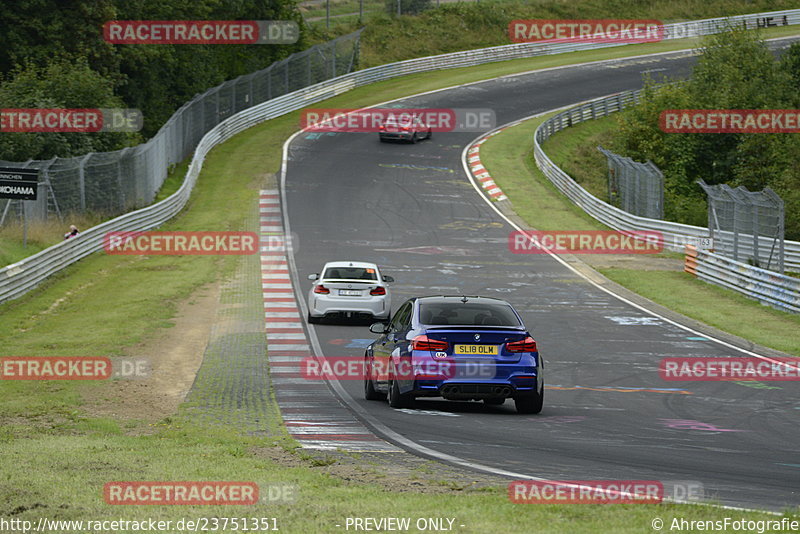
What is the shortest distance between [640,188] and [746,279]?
12.7 m

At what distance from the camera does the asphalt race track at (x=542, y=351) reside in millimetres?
10422

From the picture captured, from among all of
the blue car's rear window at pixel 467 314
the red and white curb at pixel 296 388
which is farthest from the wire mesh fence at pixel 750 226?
the blue car's rear window at pixel 467 314

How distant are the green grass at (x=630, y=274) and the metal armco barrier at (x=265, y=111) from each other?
9.27 feet

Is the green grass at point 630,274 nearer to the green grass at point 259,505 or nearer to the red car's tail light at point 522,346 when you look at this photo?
the red car's tail light at point 522,346

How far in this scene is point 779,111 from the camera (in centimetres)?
4884

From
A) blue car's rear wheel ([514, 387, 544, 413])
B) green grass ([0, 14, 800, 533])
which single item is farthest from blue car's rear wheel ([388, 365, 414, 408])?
green grass ([0, 14, 800, 533])

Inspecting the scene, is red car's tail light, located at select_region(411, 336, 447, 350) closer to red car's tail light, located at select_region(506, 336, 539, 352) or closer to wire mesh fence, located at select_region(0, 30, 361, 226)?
red car's tail light, located at select_region(506, 336, 539, 352)

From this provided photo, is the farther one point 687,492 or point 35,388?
point 35,388

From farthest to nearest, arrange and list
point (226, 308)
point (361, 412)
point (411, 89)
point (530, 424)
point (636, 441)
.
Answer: point (411, 89), point (226, 308), point (361, 412), point (530, 424), point (636, 441)

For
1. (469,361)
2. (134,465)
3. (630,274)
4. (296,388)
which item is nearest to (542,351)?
(296,388)

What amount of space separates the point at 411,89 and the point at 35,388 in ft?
179

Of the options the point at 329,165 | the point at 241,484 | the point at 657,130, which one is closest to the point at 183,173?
the point at 329,165

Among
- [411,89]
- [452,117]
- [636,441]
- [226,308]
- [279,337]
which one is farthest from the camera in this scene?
[411,89]

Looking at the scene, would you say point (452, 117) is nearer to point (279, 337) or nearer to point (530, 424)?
point (279, 337)
